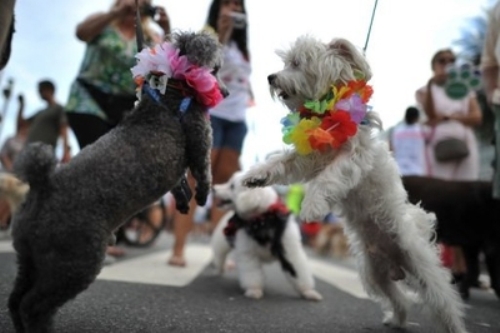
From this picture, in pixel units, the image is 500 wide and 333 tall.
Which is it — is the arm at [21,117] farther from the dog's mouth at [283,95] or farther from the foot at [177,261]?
the dog's mouth at [283,95]

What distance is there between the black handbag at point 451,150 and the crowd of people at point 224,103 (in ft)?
0.08

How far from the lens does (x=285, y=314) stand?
9.77ft

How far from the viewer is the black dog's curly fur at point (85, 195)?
158 cm

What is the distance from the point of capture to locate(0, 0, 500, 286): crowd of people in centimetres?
370

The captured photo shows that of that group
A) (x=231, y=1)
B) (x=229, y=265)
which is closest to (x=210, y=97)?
(x=231, y=1)

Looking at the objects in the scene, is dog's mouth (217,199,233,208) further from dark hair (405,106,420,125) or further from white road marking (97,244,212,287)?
dark hair (405,106,420,125)

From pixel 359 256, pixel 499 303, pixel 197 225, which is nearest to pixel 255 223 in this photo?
pixel 359 256

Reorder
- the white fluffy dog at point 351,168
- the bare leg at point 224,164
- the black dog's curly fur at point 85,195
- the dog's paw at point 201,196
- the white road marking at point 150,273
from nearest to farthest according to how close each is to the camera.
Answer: the black dog's curly fur at point 85,195
the dog's paw at point 201,196
the white fluffy dog at point 351,168
the white road marking at point 150,273
the bare leg at point 224,164

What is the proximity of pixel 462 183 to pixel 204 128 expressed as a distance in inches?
123

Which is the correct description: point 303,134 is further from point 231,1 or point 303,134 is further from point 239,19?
point 231,1

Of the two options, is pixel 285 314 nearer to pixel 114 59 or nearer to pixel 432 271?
pixel 432 271

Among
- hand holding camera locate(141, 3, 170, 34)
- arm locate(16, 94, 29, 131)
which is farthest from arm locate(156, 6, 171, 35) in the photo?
arm locate(16, 94, 29, 131)

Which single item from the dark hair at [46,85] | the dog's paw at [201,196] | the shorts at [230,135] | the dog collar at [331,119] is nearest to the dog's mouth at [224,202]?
the shorts at [230,135]

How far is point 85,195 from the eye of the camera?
1.62 metres
